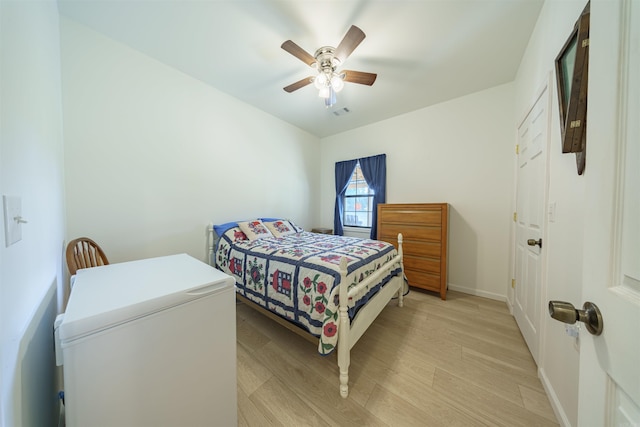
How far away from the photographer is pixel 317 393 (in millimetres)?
1305

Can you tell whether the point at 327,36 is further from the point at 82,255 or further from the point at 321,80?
the point at 82,255

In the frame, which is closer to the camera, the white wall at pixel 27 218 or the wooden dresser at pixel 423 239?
the white wall at pixel 27 218

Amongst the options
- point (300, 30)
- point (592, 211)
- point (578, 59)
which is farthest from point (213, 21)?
point (592, 211)

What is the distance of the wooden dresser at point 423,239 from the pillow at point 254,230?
1813 mm

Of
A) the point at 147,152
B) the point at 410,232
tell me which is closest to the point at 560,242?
the point at 410,232

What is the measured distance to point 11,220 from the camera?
23.1 inches

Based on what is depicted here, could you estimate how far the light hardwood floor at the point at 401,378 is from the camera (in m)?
1.16

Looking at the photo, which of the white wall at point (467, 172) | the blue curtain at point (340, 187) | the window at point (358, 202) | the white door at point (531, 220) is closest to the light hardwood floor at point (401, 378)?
the white door at point (531, 220)

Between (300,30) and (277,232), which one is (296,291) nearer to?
(277,232)

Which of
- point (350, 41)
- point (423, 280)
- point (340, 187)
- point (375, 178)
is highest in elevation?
point (350, 41)

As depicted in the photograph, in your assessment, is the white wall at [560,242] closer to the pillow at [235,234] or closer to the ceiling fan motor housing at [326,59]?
the ceiling fan motor housing at [326,59]

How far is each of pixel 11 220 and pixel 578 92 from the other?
2272 millimetres

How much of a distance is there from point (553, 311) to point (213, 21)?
2.69m

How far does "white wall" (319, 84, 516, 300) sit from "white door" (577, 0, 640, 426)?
103 inches
